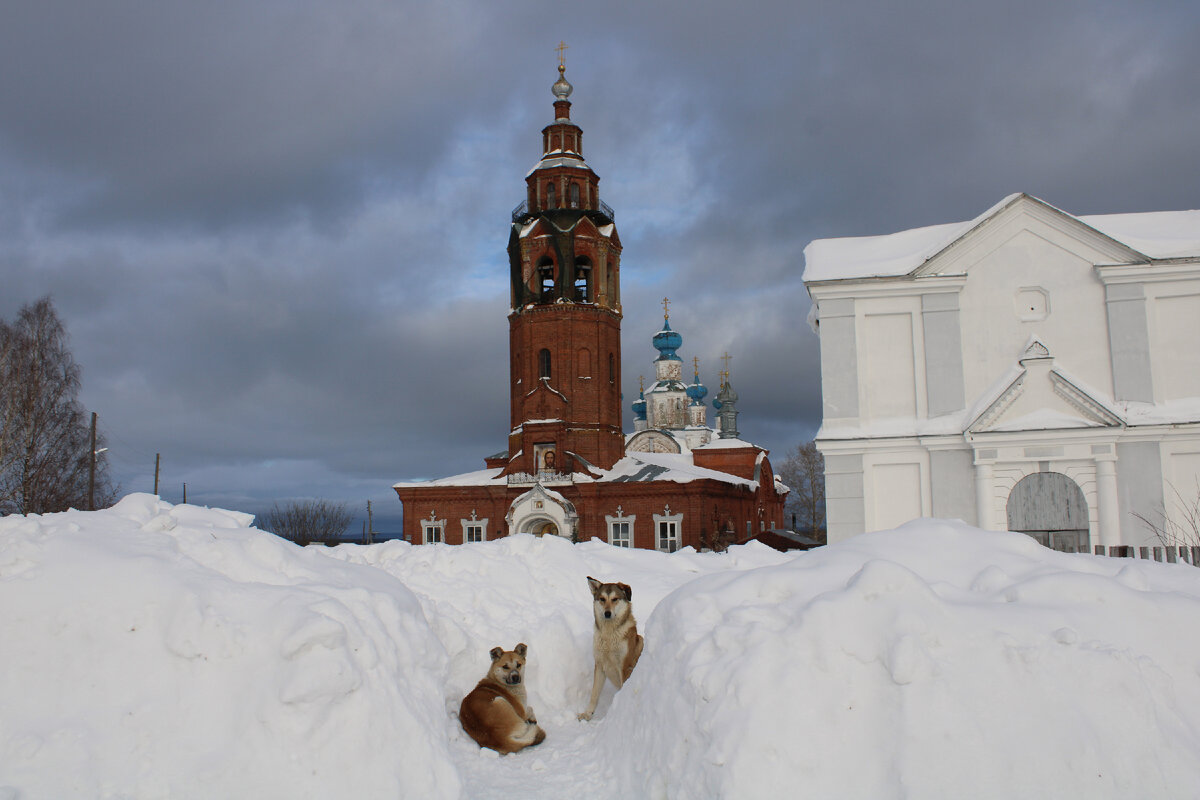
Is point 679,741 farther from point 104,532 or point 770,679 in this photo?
point 104,532

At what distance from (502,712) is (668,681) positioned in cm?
171

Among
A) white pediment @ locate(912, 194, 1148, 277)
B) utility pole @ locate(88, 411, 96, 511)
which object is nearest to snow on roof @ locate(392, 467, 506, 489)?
utility pole @ locate(88, 411, 96, 511)

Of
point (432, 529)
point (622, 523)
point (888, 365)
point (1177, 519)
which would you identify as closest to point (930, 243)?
point (888, 365)

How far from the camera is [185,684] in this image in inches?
222

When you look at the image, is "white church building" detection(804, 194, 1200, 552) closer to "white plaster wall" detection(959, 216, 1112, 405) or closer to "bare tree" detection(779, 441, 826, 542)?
"white plaster wall" detection(959, 216, 1112, 405)

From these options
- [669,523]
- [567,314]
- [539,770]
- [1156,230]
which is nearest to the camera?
[539,770]

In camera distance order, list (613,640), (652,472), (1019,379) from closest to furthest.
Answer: (613,640)
(1019,379)
(652,472)

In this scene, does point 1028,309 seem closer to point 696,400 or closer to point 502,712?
A: point 502,712

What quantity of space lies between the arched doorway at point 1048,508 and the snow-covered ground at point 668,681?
11561mm

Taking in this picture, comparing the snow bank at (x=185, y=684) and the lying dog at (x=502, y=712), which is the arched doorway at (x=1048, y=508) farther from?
the snow bank at (x=185, y=684)

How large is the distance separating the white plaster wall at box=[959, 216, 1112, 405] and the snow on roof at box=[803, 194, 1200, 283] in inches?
29.2

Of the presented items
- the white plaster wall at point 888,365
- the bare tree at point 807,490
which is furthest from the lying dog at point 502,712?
the bare tree at point 807,490

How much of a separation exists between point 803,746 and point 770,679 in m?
0.43

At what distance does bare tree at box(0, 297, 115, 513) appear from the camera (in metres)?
23.2
